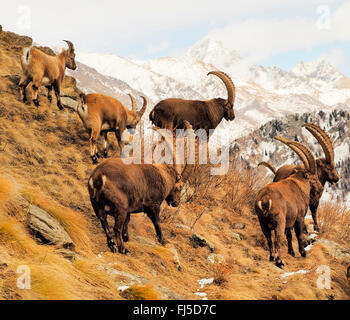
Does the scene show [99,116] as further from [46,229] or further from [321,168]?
[321,168]

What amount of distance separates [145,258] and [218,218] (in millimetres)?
3931

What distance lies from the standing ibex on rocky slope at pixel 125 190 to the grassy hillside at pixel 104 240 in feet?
1.62

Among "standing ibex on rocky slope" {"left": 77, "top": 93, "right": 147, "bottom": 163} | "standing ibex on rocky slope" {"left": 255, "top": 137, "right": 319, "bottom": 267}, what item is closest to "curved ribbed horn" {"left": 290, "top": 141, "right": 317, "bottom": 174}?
"standing ibex on rocky slope" {"left": 255, "top": 137, "right": 319, "bottom": 267}

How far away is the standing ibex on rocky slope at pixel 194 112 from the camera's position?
10250 millimetres

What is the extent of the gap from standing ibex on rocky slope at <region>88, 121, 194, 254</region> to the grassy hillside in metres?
0.49

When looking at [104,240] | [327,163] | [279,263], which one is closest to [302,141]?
[327,163]

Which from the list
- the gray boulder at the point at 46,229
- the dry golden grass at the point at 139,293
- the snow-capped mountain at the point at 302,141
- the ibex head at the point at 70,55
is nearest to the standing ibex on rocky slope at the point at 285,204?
the dry golden grass at the point at 139,293

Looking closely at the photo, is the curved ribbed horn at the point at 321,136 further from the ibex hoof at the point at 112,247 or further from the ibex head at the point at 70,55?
the ibex head at the point at 70,55

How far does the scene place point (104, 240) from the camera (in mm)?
6855

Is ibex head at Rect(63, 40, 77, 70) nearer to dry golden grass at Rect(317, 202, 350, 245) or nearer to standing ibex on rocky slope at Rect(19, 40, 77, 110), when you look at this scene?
standing ibex on rocky slope at Rect(19, 40, 77, 110)

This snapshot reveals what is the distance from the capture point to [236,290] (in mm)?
6609

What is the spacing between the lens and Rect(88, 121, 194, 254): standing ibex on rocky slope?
20.5 ft

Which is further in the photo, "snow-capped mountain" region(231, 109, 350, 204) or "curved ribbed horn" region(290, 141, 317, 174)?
"snow-capped mountain" region(231, 109, 350, 204)
